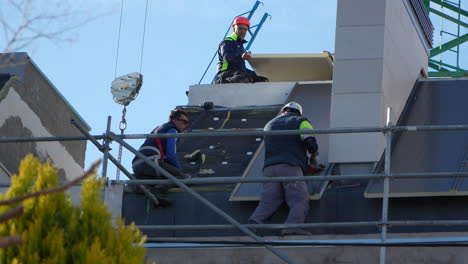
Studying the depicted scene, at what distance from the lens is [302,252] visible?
12.7m

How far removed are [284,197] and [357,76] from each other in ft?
7.63

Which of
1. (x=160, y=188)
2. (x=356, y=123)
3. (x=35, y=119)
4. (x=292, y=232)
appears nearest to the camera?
(x=292, y=232)

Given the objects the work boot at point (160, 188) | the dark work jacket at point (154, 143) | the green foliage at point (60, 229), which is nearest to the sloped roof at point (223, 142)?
the dark work jacket at point (154, 143)

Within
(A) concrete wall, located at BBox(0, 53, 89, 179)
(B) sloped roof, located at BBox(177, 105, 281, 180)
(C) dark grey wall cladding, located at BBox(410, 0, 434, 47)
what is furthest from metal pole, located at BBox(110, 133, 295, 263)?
(C) dark grey wall cladding, located at BBox(410, 0, 434, 47)

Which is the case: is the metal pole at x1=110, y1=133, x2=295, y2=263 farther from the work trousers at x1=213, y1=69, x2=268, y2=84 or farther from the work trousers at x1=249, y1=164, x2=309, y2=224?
the work trousers at x1=213, y1=69, x2=268, y2=84

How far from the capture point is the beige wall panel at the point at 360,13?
15250 millimetres

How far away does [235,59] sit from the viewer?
1747 centimetres

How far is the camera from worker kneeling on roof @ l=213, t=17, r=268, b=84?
1747 centimetres

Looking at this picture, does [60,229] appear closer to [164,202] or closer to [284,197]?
[284,197]

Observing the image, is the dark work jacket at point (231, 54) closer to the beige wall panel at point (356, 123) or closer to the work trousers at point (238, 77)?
the work trousers at point (238, 77)

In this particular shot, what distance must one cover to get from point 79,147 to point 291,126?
7205 millimetres

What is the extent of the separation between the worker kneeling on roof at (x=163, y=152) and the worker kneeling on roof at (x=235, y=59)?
3009 mm

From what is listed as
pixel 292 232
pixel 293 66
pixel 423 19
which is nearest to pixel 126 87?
pixel 293 66

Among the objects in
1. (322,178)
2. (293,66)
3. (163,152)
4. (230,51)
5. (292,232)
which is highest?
(293,66)
